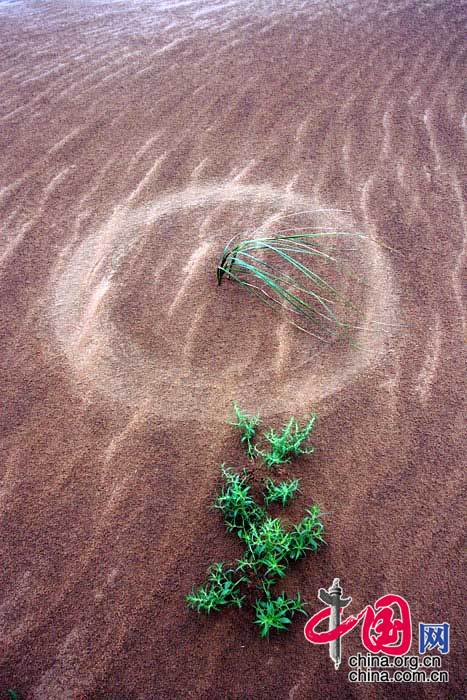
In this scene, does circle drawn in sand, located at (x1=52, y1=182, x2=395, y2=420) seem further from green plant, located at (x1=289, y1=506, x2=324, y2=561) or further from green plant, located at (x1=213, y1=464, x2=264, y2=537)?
green plant, located at (x1=289, y1=506, x2=324, y2=561)

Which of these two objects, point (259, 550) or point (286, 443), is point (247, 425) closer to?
point (286, 443)

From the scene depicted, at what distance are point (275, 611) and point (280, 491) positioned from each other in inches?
16.1

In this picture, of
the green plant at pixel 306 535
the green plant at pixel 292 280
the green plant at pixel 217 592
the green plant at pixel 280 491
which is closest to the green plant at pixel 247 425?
the green plant at pixel 280 491

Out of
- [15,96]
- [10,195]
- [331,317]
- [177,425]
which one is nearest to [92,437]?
[177,425]

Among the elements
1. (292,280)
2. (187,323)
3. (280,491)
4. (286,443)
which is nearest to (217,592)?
(280,491)

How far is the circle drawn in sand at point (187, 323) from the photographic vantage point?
2270mm

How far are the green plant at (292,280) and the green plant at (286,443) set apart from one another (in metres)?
0.55

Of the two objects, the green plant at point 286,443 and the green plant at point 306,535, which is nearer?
the green plant at point 306,535

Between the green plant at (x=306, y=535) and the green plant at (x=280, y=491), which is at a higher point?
the green plant at (x=280, y=491)

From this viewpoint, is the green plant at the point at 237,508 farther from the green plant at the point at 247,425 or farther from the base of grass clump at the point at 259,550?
the green plant at the point at 247,425

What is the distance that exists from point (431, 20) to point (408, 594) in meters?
5.78

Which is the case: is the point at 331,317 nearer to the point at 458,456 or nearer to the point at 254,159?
the point at 458,456

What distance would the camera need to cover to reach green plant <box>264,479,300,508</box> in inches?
74.5

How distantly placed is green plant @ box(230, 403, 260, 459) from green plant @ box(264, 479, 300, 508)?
0.50ft
